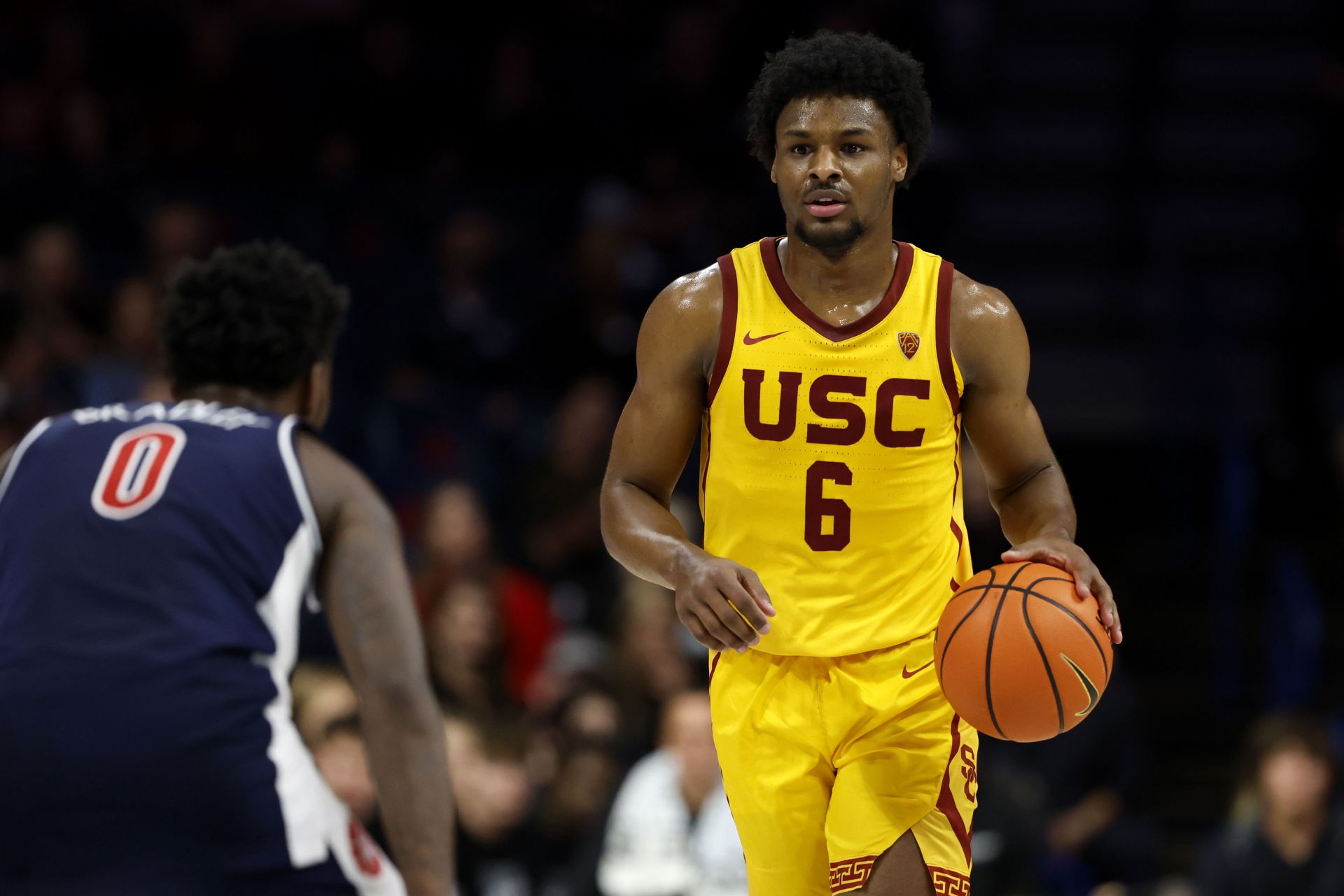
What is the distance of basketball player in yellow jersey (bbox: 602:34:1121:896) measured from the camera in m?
4.02

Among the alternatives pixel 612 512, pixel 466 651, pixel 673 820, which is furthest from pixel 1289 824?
pixel 612 512

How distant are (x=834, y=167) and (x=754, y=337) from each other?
17.1 inches

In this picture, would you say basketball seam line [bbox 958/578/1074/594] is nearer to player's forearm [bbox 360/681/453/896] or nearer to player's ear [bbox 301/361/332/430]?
player's forearm [bbox 360/681/453/896]

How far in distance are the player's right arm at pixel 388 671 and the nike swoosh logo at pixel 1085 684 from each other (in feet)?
4.51

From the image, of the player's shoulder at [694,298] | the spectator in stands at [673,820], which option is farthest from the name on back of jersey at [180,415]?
the spectator in stands at [673,820]

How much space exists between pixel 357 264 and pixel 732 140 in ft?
8.57

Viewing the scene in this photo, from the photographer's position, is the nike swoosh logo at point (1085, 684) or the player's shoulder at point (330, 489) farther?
the nike swoosh logo at point (1085, 684)

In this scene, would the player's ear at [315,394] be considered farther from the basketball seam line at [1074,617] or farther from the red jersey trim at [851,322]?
the basketball seam line at [1074,617]

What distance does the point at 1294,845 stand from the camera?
7.43 metres

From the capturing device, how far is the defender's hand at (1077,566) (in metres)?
3.84

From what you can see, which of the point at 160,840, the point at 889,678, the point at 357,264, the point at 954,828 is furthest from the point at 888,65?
the point at 357,264

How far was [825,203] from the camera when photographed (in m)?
4.04

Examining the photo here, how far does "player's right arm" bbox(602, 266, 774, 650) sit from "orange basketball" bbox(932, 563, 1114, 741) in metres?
0.61

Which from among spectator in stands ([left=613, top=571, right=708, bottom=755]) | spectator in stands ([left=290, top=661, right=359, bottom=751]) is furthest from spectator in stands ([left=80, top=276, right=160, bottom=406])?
spectator in stands ([left=613, top=571, right=708, bottom=755])
